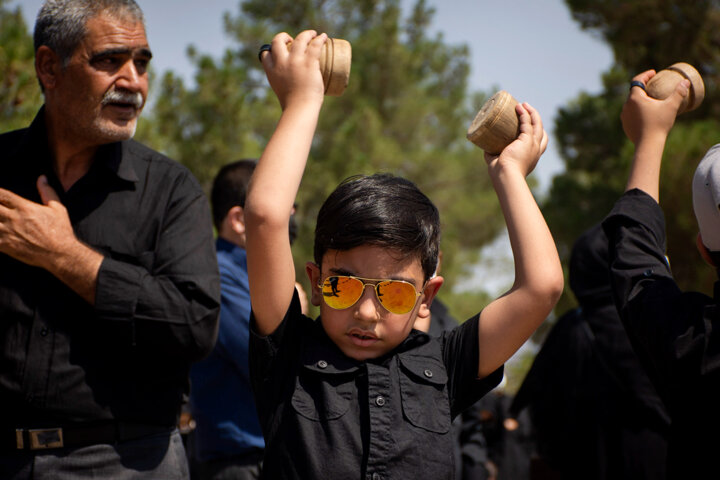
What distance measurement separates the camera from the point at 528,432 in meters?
8.97

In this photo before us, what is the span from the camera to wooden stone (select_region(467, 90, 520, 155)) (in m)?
2.21

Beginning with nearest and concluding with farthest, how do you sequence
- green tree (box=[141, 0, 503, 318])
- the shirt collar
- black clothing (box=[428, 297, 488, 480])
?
the shirt collar, black clothing (box=[428, 297, 488, 480]), green tree (box=[141, 0, 503, 318])

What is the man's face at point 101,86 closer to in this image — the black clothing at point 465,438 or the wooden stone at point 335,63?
the wooden stone at point 335,63

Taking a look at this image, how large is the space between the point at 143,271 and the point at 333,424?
0.95 metres

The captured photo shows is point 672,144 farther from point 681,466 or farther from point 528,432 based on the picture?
point 681,466

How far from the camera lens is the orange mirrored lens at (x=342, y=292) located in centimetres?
214

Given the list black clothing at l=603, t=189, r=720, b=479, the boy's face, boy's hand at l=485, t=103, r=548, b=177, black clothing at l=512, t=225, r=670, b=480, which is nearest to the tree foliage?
black clothing at l=512, t=225, r=670, b=480

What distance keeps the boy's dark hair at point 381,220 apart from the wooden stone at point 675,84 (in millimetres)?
769

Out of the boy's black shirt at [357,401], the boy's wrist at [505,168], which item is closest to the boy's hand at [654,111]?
the boy's wrist at [505,168]

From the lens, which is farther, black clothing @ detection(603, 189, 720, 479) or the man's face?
the man's face

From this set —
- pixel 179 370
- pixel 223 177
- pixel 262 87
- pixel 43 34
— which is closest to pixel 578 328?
pixel 223 177

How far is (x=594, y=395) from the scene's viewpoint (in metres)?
4.11

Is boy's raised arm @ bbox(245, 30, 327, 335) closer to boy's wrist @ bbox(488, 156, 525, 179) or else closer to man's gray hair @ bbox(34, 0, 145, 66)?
boy's wrist @ bbox(488, 156, 525, 179)

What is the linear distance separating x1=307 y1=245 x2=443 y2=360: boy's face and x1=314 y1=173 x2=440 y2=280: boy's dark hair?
27 millimetres
